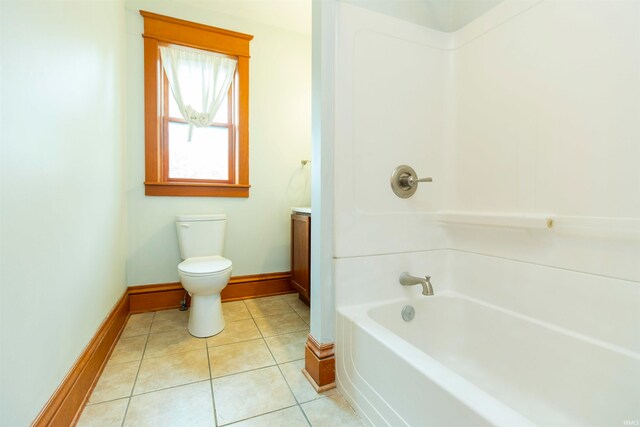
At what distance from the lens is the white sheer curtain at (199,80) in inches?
89.9

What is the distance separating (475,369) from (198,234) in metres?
1.92

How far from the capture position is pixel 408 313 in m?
1.43

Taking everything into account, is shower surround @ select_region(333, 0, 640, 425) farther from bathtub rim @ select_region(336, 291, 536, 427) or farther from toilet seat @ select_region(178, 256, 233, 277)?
toilet seat @ select_region(178, 256, 233, 277)

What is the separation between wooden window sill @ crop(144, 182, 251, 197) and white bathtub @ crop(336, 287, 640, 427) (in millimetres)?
1537

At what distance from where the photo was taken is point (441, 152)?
5.24 feet

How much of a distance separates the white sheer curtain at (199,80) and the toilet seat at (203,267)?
1126 mm

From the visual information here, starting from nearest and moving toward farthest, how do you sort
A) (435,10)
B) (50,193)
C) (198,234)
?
(50,193) → (435,10) → (198,234)

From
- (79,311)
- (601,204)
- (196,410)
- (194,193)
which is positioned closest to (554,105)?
(601,204)

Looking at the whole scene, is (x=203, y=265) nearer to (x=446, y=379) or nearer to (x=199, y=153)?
(x=199, y=153)

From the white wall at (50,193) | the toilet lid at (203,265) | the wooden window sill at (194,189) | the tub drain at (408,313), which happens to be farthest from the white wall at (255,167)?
the tub drain at (408,313)

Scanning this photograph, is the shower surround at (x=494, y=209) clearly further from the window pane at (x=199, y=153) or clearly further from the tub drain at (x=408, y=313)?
the window pane at (x=199, y=153)

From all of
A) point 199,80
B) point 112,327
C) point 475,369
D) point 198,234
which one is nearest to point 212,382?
point 112,327

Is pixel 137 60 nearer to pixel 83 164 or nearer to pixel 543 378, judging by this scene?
pixel 83 164

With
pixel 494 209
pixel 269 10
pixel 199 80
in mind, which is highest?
pixel 269 10
